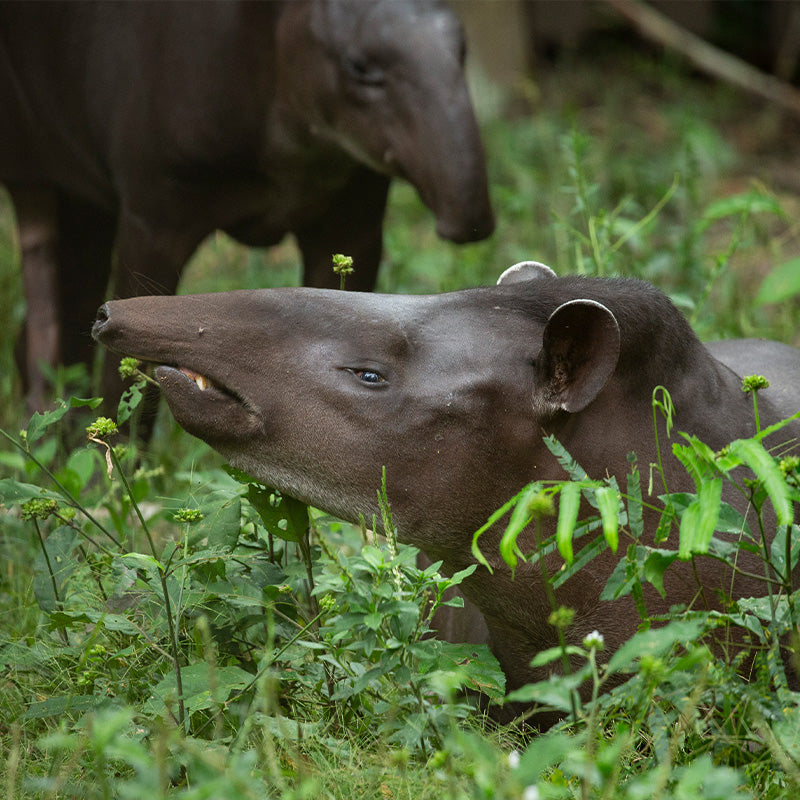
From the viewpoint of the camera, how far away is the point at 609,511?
209 centimetres

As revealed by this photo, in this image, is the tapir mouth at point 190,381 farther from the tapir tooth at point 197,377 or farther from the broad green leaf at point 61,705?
the broad green leaf at point 61,705

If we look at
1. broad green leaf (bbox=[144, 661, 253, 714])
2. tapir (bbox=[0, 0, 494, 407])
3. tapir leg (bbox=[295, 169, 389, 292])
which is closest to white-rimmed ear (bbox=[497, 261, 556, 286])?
tapir (bbox=[0, 0, 494, 407])

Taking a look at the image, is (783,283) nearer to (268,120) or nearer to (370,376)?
(370,376)

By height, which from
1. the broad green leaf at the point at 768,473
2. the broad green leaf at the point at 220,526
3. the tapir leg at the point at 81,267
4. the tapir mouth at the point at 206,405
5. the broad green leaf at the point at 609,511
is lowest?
the tapir leg at the point at 81,267

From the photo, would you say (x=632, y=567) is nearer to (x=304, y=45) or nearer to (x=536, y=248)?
(x=304, y=45)

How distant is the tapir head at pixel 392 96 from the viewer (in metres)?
4.04

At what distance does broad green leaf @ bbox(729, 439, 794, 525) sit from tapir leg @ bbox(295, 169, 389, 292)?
239 centimetres

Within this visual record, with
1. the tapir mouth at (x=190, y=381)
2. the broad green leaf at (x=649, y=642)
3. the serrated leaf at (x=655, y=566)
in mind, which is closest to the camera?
the broad green leaf at (x=649, y=642)

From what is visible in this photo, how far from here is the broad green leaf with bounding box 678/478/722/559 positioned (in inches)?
81.9

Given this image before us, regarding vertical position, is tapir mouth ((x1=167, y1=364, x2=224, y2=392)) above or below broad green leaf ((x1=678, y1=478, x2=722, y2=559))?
below

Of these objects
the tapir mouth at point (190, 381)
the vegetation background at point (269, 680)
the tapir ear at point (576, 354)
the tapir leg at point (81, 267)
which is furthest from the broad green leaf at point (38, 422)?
the tapir leg at point (81, 267)

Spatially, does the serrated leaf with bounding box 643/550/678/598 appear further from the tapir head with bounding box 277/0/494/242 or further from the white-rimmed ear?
the tapir head with bounding box 277/0/494/242

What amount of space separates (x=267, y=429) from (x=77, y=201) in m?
2.72

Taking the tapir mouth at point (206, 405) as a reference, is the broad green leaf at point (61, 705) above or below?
below
